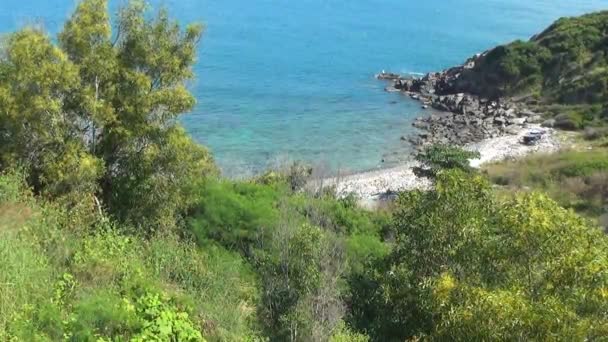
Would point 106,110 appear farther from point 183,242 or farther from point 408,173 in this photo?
point 408,173

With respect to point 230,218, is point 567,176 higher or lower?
lower

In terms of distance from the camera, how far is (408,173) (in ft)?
144

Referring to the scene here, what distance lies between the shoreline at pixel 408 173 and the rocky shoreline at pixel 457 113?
4.54 ft

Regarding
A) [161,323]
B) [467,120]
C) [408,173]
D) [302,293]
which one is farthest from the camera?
[467,120]

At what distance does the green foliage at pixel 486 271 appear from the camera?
10609mm

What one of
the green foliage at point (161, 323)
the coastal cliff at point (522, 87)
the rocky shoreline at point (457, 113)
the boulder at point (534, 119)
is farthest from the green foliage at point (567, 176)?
the green foliage at point (161, 323)

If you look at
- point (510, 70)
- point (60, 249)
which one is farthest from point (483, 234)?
point (510, 70)

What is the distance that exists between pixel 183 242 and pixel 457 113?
4463cm

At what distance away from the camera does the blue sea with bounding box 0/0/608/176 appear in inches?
2007

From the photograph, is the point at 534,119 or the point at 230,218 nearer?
the point at 230,218

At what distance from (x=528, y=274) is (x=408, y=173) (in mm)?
32122

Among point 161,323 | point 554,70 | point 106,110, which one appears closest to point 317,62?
point 554,70

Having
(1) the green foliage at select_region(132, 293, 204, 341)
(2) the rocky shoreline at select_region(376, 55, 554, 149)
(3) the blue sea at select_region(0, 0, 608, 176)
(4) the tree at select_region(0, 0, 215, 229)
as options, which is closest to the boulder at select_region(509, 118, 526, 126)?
(2) the rocky shoreline at select_region(376, 55, 554, 149)

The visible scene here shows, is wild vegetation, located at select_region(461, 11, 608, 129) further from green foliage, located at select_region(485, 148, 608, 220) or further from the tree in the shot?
the tree
